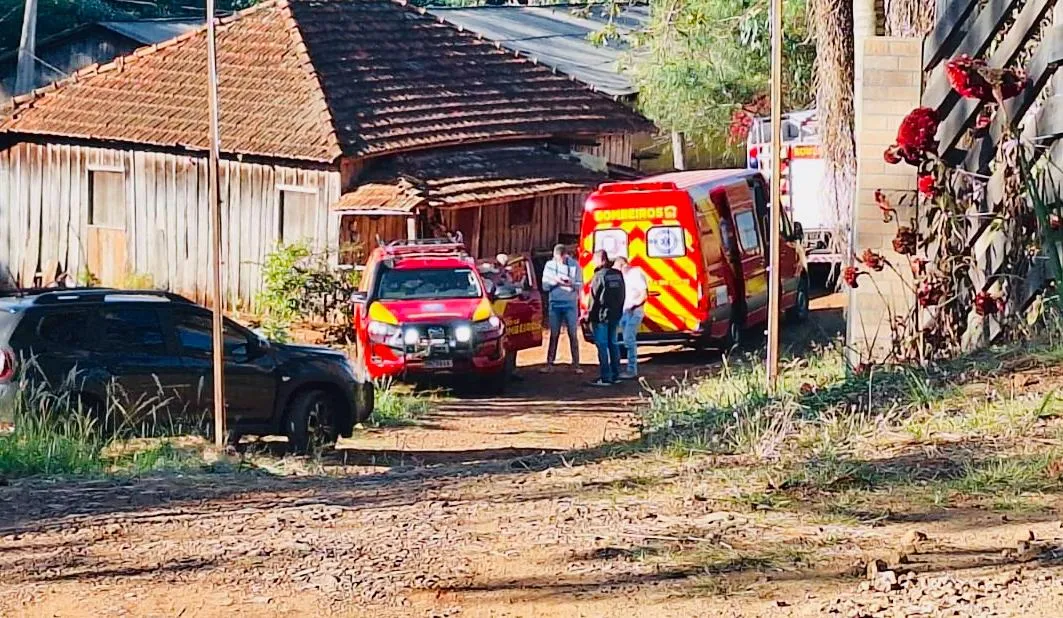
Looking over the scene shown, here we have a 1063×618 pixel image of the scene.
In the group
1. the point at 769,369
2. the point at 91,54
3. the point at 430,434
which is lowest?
the point at 430,434

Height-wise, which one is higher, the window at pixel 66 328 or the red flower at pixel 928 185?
the red flower at pixel 928 185

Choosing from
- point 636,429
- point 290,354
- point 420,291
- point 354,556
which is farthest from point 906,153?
point 420,291

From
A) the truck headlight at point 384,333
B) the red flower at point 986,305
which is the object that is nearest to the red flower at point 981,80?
the red flower at point 986,305

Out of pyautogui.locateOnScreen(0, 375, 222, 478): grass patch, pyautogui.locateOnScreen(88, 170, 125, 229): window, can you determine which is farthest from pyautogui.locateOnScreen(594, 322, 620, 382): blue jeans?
pyautogui.locateOnScreen(88, 170, 125, 229): window

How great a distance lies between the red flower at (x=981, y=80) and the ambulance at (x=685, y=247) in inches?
478

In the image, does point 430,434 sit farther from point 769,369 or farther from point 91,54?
point 91,54

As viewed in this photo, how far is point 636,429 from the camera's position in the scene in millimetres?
9219

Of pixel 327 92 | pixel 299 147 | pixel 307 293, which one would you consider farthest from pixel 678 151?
pixel 307 293

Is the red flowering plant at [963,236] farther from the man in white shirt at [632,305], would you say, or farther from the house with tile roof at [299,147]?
the house with tile roof at [299,147]

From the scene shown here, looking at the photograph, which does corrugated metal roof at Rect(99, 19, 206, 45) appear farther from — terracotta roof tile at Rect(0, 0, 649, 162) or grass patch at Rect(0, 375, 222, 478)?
grass patch at Rect(0, 375, 222, 478)

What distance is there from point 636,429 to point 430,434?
803cm

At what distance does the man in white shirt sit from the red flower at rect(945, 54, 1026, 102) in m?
11.6

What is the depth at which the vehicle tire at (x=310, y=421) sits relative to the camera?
15117 millimetres

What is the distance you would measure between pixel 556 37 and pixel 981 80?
36.8 metres
